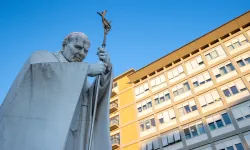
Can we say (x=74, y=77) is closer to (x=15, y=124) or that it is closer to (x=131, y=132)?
(x=15, y=124)

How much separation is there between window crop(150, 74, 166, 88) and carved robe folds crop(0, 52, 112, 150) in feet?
95.2

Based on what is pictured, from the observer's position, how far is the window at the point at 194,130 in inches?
984

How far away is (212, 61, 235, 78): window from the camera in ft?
88.6

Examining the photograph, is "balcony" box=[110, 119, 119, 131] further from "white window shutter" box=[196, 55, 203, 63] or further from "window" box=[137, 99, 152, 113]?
"white window shutter" box=[196, 55, 203, 63]

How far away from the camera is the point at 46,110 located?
248cm

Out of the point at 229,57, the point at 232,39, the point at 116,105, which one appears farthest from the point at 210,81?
the point at 116,105

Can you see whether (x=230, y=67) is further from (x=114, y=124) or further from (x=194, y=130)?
(x=114, y=124)

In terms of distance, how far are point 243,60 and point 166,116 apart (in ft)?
32.3

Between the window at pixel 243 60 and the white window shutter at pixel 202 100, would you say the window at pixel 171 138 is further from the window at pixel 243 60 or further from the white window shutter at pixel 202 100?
the window at pixel 243 60

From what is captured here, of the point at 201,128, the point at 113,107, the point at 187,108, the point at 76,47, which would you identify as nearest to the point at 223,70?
the point at 187,108

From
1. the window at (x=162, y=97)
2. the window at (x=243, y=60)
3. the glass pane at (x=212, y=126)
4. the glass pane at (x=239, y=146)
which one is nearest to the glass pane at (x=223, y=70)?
the window at (x=243, y=60)

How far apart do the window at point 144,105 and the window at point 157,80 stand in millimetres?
2220

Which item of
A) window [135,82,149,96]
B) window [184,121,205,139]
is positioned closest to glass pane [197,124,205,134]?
window [184,121,205,139]

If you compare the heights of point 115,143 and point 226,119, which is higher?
point 115,143
